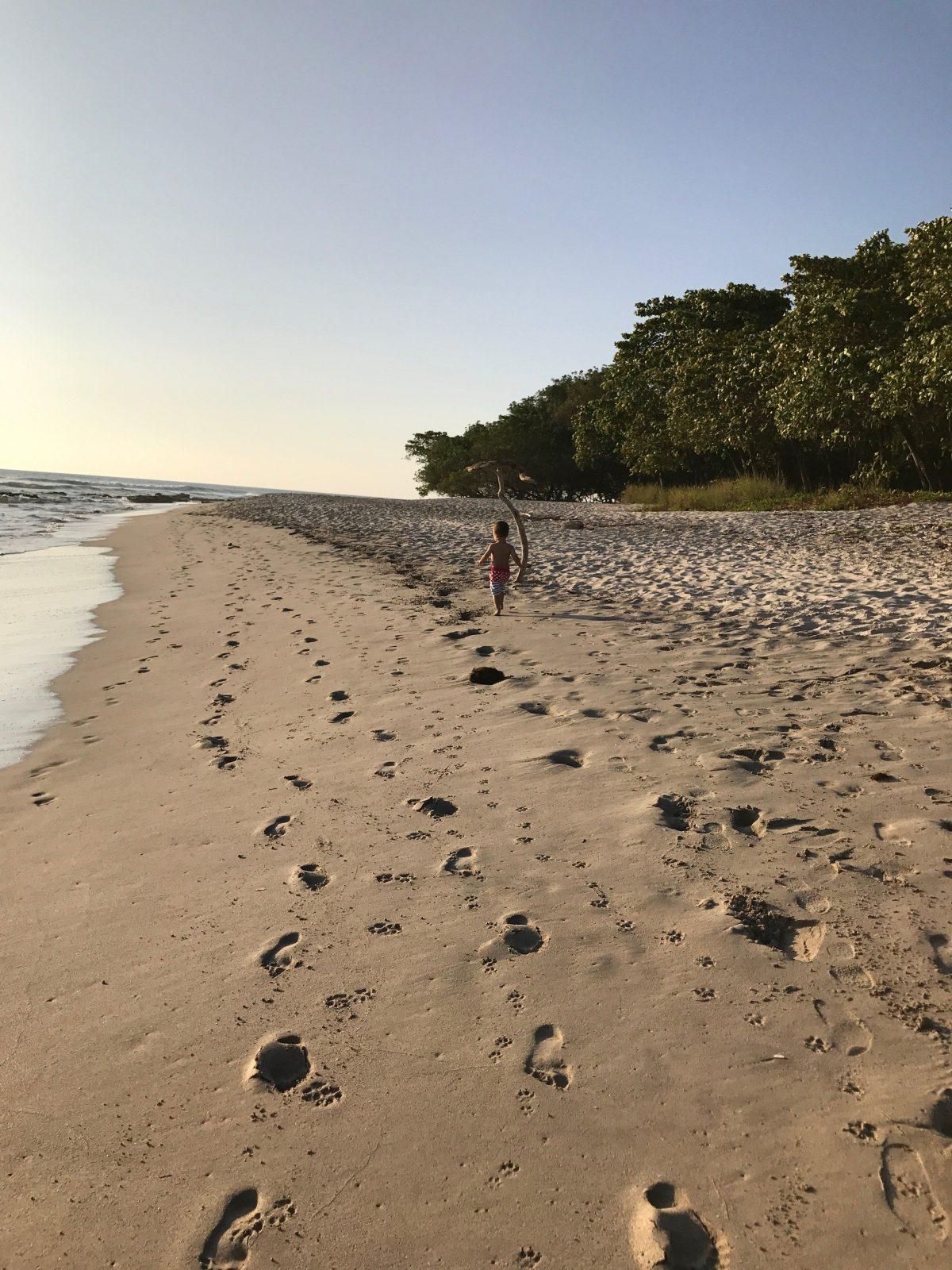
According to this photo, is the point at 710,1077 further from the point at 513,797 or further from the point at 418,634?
the point at 418,634

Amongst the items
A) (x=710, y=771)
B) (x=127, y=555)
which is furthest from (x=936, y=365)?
(x=127, y=555)

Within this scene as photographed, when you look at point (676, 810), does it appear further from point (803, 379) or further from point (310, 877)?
point (803, 379)

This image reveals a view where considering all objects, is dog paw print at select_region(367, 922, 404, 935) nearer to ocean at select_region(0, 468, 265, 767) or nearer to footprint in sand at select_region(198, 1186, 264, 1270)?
footprint in sand at select_region(198, 1186, 264, 1270)

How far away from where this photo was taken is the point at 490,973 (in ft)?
11.3

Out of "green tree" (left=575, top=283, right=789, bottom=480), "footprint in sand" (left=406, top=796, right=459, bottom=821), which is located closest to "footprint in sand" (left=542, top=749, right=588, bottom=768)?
"footprint in sand" (left=406, top=796, right=459, bottom=821)

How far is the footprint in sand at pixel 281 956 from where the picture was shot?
11.8 ft

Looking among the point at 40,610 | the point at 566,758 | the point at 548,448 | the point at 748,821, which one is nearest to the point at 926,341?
the point at 566,758

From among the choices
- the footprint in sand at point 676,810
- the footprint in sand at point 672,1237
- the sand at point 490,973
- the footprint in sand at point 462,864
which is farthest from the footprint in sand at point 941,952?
the footprint in sand at point 462,864

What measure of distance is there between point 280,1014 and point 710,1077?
5.53 feet

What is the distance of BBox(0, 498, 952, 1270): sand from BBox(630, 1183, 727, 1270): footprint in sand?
0.04 feet

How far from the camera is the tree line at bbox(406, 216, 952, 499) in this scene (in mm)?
20266

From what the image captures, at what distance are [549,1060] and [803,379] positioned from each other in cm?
2402

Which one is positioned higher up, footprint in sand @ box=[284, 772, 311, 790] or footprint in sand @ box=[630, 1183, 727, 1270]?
footprint in sand @ box=[630, 1183, 727, 1270]

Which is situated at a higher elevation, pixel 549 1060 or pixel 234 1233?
pixel 549 1060
